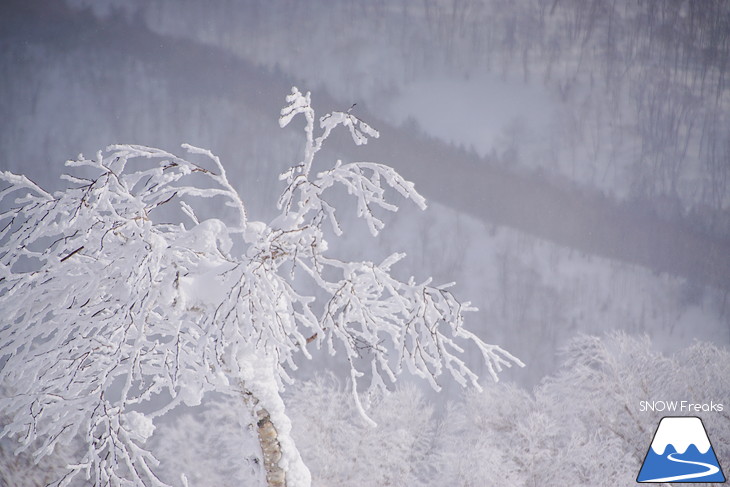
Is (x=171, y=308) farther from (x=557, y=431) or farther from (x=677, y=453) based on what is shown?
(x=557, y=431)

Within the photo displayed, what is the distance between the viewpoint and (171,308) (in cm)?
385

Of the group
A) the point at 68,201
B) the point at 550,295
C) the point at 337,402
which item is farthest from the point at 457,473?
the point at 550,295

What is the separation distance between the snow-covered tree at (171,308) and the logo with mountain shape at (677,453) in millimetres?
8335

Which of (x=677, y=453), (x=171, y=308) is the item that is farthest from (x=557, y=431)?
(x=171, y=308)

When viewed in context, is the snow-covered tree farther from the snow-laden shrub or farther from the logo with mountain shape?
the snow-laden shrub

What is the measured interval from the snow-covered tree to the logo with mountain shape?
8335mm

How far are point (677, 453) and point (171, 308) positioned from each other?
11.4 m

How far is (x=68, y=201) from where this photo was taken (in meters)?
3.64

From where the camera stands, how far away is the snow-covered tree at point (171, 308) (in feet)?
11.6

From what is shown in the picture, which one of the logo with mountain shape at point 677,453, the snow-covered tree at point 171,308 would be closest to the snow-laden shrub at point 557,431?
the logo with mountain shape at point 677,453

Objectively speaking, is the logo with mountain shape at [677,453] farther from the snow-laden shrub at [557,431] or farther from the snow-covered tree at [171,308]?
the snow-covered tree at [171,308]

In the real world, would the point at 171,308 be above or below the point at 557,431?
above

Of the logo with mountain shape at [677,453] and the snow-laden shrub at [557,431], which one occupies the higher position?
the logo with mountain shape at [677,453]

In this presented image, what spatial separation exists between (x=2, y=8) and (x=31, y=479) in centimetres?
11045
